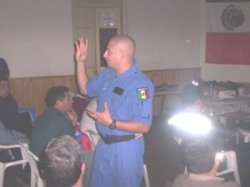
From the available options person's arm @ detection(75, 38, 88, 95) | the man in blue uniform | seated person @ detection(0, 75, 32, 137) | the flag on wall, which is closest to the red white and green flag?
the man in blue uniform

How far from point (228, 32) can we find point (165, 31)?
3.68 feet

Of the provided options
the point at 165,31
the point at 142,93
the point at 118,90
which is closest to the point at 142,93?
A: the point at 142,93

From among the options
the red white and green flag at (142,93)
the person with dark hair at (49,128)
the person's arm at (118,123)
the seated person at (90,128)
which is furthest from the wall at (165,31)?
the person's arm at (118,123)

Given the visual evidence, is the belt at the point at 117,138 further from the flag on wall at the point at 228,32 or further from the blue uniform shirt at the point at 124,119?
the flag on wall at the point at 228,32

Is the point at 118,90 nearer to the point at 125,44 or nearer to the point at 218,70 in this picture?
the point at 125,44

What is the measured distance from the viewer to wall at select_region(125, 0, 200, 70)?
24.6ft

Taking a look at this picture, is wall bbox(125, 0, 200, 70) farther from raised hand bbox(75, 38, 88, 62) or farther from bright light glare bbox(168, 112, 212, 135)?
raised hand bbox(75, 38, 88, 62)

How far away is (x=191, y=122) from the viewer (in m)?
3.44

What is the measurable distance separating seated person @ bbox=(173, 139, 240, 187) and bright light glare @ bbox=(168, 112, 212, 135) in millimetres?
1328

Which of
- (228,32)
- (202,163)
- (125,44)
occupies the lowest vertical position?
(202,163)

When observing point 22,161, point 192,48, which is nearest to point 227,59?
point 192,48

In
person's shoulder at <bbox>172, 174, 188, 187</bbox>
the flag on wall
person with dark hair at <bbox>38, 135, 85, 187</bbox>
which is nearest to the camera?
person with dark hair at <bbox>38, 135, 85, 187</bbox>

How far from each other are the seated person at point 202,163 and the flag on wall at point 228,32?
574 cm

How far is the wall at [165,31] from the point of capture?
24.6ft
